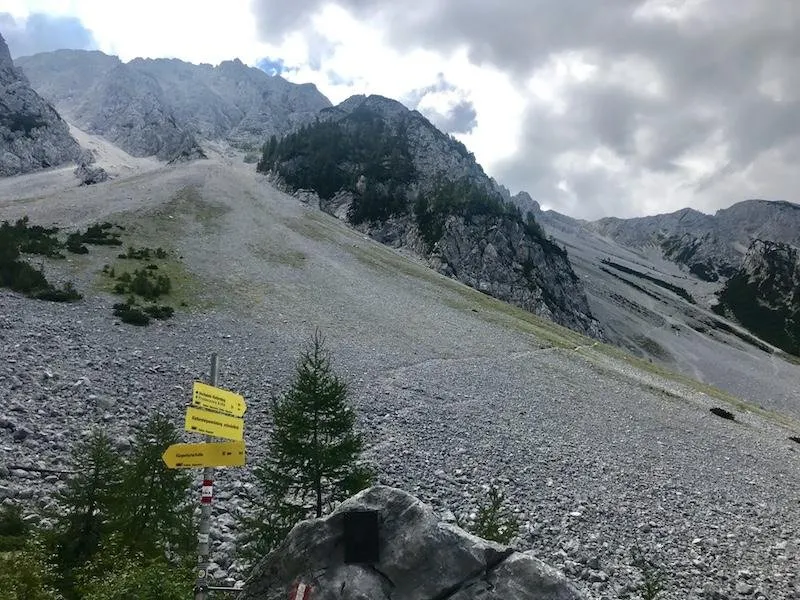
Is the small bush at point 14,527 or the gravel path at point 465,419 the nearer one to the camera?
the small bush at point 14,527

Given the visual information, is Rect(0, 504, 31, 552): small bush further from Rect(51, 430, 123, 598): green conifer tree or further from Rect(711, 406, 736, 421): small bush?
Rect(711, 406, 736, 421): small bush

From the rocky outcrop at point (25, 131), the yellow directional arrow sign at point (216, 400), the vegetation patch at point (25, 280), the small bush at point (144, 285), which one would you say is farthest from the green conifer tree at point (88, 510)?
A: the rocky outcrop at point (25, 131)

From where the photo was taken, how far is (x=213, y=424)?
9.45m

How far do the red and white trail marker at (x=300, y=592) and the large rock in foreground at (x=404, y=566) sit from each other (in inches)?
4.1

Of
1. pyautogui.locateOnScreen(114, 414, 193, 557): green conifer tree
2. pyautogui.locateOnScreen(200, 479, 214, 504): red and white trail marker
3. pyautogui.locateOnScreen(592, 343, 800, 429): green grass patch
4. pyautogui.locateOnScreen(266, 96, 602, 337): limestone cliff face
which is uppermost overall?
pyautogui.locateOnScreen(266, 96, 602, 337): limestone cliff face

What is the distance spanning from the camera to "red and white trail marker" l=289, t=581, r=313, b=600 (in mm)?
8453

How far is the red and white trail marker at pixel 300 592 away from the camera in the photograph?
8453mm

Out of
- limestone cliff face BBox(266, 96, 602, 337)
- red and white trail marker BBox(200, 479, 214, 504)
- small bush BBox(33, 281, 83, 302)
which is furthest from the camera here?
limestone cliff face BBox(266, 96, 602, 337)

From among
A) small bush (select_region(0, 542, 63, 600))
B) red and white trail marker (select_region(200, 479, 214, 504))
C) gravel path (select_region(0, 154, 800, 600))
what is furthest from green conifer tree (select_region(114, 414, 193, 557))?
red and white trail marker (select_region(200, 479, 214, 504))

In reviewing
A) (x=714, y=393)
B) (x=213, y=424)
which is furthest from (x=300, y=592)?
(x=714, y=393)

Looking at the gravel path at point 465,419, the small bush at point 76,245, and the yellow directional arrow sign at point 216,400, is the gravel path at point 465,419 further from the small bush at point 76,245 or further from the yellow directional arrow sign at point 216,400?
the yellow directional arrow sign at point 216,400

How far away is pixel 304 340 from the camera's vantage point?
3984cm

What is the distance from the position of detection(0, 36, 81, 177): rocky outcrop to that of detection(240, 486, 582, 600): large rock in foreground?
178245 mm

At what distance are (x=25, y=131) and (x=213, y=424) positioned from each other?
193 m
